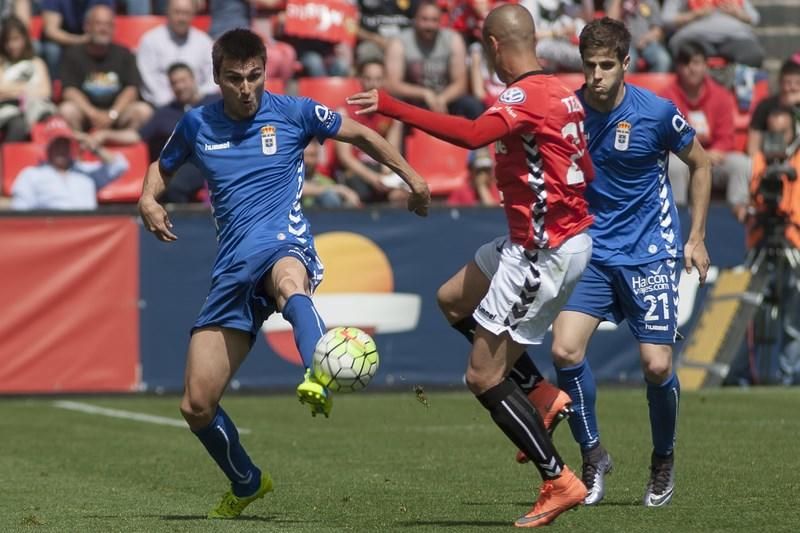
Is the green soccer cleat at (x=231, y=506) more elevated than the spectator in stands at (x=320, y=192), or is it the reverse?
the green soccer cleat at (x=231, y=506)

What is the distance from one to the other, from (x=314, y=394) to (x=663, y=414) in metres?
2.40

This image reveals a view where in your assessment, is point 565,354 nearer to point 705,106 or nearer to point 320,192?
point 320,192

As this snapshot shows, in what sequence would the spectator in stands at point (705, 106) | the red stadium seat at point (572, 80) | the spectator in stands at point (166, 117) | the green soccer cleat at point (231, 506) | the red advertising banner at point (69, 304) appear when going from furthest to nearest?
the red stadium seat at point (572, 80) → the spectator in stands at point (705, 106) → the spectator in stands at point (166, 117) → the red advertising banner at point (69, 304) → the green soccer cleat at point (231, 506)

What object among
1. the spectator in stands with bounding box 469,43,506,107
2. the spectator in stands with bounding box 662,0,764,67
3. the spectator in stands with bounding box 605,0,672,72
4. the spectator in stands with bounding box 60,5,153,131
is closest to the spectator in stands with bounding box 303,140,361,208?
the spectator in stands with bounding box 60,5,153,131

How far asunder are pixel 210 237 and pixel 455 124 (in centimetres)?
848

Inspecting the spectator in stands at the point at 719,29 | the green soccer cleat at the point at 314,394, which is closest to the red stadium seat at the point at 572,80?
the spectator in stands at the point at 719,29

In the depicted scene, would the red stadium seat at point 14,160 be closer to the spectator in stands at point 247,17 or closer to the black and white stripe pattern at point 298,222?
the spectator in stands at point 247,17

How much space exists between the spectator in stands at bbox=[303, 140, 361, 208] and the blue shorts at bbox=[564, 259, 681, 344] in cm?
752

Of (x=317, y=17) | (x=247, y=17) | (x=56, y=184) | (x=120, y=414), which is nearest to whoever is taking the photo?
(x=120, y=414)

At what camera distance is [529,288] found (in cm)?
726

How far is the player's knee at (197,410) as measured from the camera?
7699mm

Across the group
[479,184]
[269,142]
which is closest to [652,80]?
[479,184]

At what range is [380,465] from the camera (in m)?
10.3

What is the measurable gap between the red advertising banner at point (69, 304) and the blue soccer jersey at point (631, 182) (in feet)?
23.9
